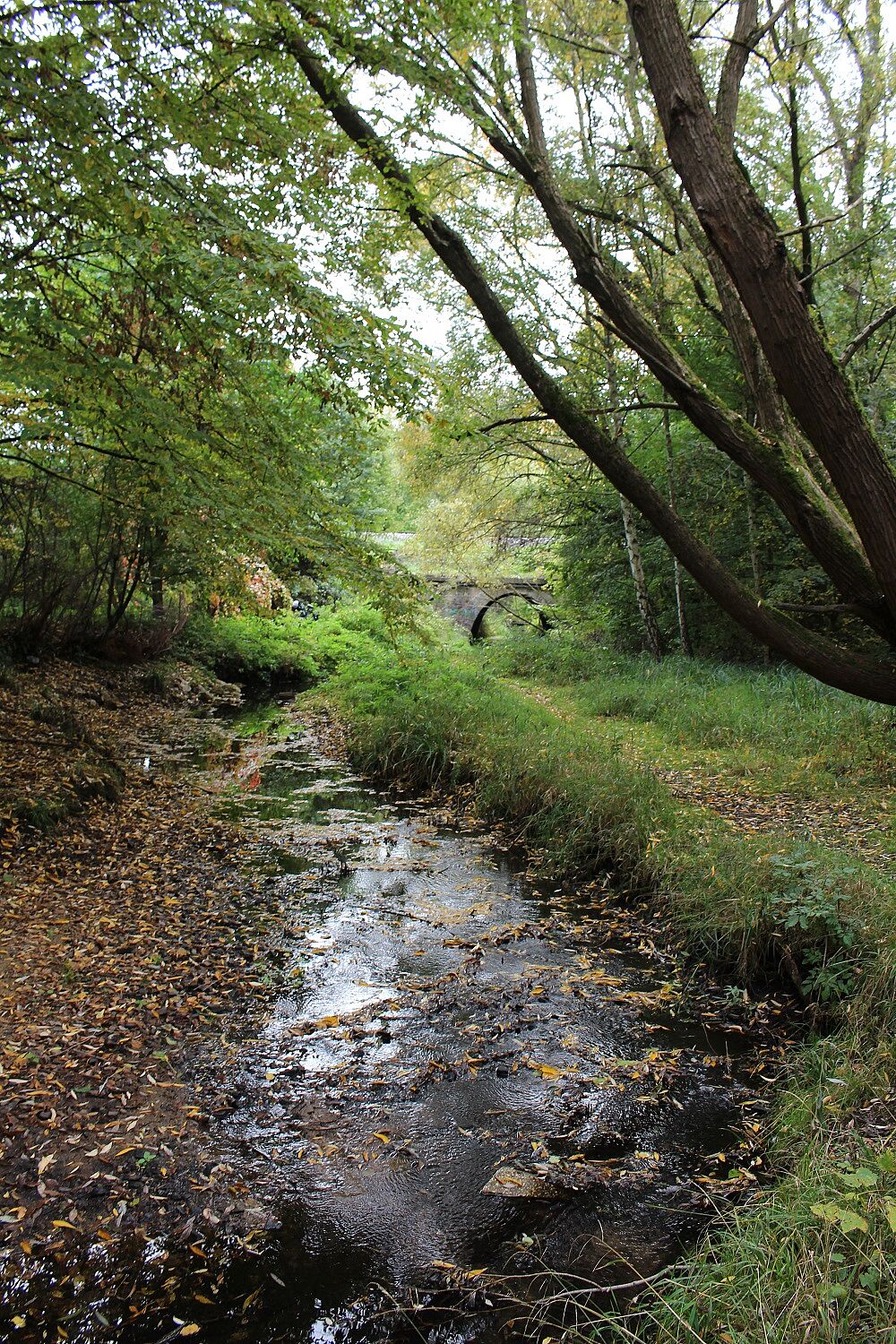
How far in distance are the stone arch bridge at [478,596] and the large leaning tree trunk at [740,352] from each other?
11.9 m

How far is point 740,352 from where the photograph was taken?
4.09 meters

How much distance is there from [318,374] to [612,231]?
731cm

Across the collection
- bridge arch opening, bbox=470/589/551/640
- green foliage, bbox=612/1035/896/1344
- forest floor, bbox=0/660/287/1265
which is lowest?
forest floor, bbox=0/660/287/1265

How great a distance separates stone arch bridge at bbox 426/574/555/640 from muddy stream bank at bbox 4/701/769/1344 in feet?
39.6

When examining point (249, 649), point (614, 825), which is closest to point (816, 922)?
point (614, 825)

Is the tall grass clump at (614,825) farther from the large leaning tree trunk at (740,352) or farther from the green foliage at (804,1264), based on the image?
the large leaning tree trunk at (740,352)

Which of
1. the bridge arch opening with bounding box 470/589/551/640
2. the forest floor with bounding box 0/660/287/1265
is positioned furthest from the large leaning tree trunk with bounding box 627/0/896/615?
the bridge arch opening with bounding box 470/589/551/640


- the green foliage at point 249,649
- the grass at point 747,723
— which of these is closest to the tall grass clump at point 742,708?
the grass at point 747,723

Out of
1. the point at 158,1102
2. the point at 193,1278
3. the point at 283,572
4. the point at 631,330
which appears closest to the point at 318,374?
the point at 283,572

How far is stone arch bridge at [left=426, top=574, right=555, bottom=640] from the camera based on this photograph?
20094 mm

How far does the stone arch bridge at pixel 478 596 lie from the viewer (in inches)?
791

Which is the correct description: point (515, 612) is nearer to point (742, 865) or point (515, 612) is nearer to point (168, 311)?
point (168, 311)

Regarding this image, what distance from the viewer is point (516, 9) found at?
15.6 feet

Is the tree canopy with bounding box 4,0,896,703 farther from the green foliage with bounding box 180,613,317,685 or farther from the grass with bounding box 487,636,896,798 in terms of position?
the green foliage with bounding box 180,613,317,685
